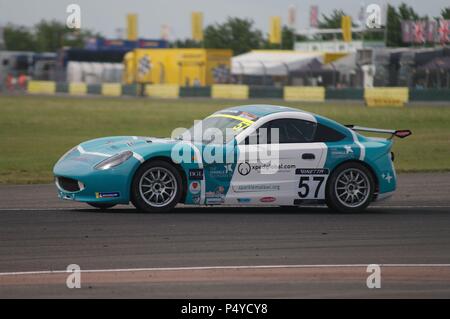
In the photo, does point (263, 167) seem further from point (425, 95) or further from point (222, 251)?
point (425, 95)

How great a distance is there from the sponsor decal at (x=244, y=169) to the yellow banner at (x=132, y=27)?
77.2 meters

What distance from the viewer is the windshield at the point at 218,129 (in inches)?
468

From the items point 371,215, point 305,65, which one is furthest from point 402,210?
point 305,65

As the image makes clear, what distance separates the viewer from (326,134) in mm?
12234

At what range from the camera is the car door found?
11703 millimetres

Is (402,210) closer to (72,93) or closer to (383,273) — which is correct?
(383,273)

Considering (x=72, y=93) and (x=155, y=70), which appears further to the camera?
(x=155, y=70)

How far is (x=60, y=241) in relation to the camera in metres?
9.41

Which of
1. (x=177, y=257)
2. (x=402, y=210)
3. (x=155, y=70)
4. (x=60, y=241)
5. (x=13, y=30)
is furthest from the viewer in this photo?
(x=13, y=30)

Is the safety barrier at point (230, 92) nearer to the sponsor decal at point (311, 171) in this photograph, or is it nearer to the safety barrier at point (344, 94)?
the safety barrier at point (344, 94)

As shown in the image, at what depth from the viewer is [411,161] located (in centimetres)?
2125

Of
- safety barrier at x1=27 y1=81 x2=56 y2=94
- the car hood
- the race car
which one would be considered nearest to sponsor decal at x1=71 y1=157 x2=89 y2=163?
the race car
